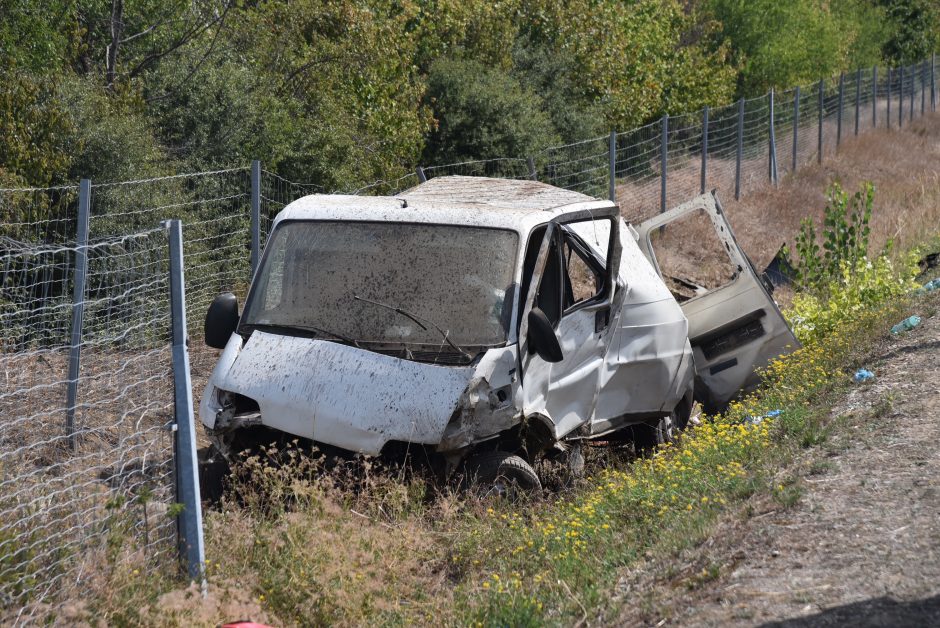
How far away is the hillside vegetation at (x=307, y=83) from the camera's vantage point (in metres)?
9.82

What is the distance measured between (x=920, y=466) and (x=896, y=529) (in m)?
0.91

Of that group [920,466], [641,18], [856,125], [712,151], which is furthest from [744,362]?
[856,125]

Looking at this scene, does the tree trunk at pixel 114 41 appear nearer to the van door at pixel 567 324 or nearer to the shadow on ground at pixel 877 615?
the van door at pixel 567 324

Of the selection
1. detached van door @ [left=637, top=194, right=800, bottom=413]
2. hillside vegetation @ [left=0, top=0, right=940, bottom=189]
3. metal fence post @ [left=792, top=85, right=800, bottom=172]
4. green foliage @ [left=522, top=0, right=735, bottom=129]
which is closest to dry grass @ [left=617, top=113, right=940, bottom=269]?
metal fence post @ [left=792, top=85, right=800, bottom=172]

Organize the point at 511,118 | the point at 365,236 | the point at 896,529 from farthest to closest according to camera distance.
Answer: the point at 511,118 → the point at 365,236 → the point at 896,529

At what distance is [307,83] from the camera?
1384 centimetres

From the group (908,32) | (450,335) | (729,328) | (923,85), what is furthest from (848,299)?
(908,32)

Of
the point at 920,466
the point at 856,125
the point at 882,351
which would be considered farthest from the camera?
the point at 856,125

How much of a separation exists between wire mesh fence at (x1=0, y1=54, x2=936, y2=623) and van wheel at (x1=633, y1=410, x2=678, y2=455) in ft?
10.7

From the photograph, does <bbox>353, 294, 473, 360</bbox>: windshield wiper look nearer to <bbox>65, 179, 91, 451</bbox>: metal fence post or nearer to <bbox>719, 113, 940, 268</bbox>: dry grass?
<bbox>65, 179, 91, 451</bbox>: metal fence post

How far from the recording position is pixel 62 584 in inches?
173

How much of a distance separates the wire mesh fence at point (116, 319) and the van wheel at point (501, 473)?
65.3 inches

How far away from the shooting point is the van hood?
18.8 feet

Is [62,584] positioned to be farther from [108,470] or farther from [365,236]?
[365,236]
